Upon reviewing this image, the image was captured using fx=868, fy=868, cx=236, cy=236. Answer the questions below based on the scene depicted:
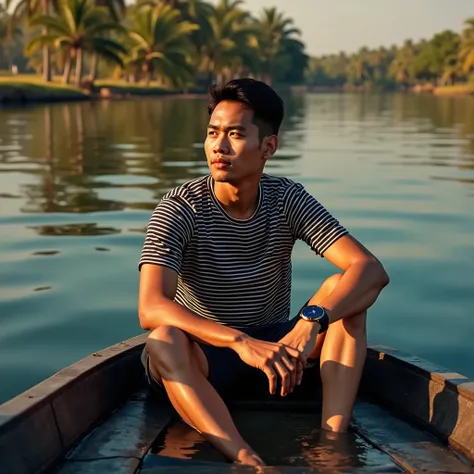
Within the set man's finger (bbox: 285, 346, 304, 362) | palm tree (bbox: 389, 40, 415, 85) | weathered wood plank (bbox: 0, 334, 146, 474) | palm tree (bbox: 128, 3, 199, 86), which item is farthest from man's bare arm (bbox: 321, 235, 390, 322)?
palm tree (bbox: 389, 40, 415, 85)

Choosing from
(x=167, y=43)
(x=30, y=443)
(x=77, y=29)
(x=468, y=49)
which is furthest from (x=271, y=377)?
(x=468, y=49)

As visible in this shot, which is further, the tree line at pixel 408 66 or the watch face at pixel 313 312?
the tree line at pixel 408 66

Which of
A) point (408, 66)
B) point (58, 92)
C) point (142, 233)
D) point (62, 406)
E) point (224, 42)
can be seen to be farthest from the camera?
point (408, 66)

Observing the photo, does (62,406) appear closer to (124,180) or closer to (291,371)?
(291,371)

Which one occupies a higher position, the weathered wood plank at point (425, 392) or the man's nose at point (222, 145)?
the man's nose at point (222, 145)

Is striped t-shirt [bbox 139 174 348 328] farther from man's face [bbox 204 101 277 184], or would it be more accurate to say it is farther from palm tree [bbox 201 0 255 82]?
palm tree [bbox 201 0 255 82]

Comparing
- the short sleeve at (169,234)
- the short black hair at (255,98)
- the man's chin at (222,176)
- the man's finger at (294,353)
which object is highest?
the short black hair at (255,98)

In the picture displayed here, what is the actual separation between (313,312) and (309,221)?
46 centimetres

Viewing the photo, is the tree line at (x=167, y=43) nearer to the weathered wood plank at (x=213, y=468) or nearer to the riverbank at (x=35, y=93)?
the riverbank at (x=35, y=93)

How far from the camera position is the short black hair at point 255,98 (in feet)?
11.6

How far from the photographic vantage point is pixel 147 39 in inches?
2341

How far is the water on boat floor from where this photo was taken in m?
3.15

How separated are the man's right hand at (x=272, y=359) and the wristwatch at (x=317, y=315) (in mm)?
202

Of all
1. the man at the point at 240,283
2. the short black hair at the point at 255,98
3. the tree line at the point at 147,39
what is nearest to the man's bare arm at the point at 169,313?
the man at the point at 240,283
